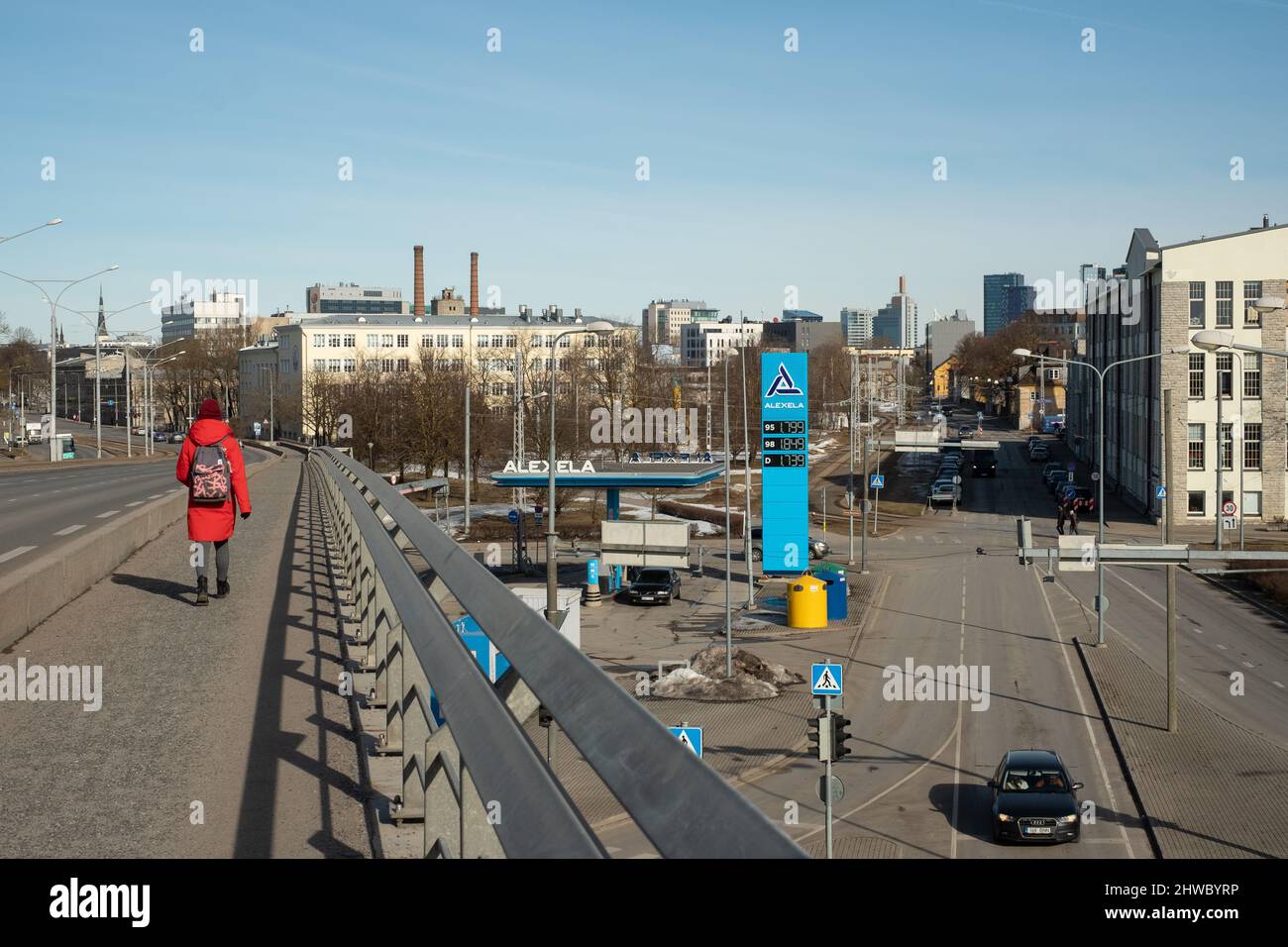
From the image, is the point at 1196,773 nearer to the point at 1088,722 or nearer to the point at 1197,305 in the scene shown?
the point at 1088,722

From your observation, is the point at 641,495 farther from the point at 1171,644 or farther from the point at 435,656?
the point at 435,656

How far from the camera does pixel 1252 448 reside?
207 ft

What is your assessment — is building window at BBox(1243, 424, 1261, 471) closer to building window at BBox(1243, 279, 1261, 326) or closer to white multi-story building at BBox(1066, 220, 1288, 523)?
white multi-story building at BBox(1066, 220, 1288, 523)

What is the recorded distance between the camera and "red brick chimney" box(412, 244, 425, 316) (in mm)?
138000

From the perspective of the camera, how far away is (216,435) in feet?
31.7

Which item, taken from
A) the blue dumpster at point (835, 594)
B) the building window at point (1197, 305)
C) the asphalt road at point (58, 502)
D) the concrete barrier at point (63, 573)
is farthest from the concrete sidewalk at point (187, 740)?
the building window at point (1197, 305)

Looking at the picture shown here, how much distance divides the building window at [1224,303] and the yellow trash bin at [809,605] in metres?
28.1

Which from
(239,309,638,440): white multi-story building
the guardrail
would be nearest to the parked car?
(239,309,638,440): white multi-story building

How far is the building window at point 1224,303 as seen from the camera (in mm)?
59344

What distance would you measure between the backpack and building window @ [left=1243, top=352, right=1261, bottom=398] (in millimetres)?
61199
